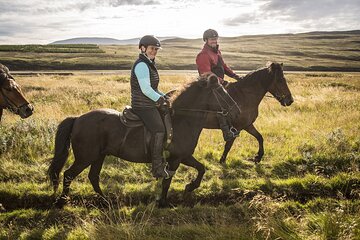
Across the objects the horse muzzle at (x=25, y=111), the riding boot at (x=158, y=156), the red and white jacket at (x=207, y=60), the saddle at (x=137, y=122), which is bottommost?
the riding boot at (x=158, y=156)

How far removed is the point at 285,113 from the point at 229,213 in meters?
10.4

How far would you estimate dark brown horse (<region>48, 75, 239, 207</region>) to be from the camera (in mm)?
6301

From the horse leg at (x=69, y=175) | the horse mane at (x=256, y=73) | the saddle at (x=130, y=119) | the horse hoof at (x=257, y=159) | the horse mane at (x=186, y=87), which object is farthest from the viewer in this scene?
the horse hoof at (x=257, y=159)

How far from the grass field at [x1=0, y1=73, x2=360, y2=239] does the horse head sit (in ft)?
6.32

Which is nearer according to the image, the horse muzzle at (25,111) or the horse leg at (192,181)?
the horse muzzle at (25,111)

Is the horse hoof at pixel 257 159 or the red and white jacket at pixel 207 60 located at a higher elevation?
the red and white jacket at pixel 207 60

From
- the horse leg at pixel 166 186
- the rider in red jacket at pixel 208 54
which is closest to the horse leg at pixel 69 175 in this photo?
the horse leg at pixel 166 186

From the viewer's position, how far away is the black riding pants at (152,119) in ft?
20.1

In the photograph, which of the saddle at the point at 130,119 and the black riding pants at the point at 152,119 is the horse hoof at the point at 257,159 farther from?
the saddle at the point at 130,119

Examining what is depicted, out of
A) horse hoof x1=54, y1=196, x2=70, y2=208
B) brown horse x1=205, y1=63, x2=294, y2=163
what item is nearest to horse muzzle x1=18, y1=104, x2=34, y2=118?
horse hoof x1=54, y1=196, x2=70, y2=208

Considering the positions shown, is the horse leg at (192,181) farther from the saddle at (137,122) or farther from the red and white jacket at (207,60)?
the red and white jacket at (207,60)

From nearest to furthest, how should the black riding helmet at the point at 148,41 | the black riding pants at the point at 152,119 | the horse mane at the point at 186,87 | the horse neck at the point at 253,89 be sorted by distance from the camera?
the black riding helmet at the point at 148,41 → the black riding pants at the point at 152,119 → the horse mane at the point at 186,87 → the horse neck at the point at 253,89

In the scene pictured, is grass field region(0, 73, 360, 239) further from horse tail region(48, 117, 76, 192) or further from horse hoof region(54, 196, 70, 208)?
horse tail region(48, 117, 76, 192)

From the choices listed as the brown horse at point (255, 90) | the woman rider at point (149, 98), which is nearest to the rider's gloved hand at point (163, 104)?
the woman rider at point (149, 98)
